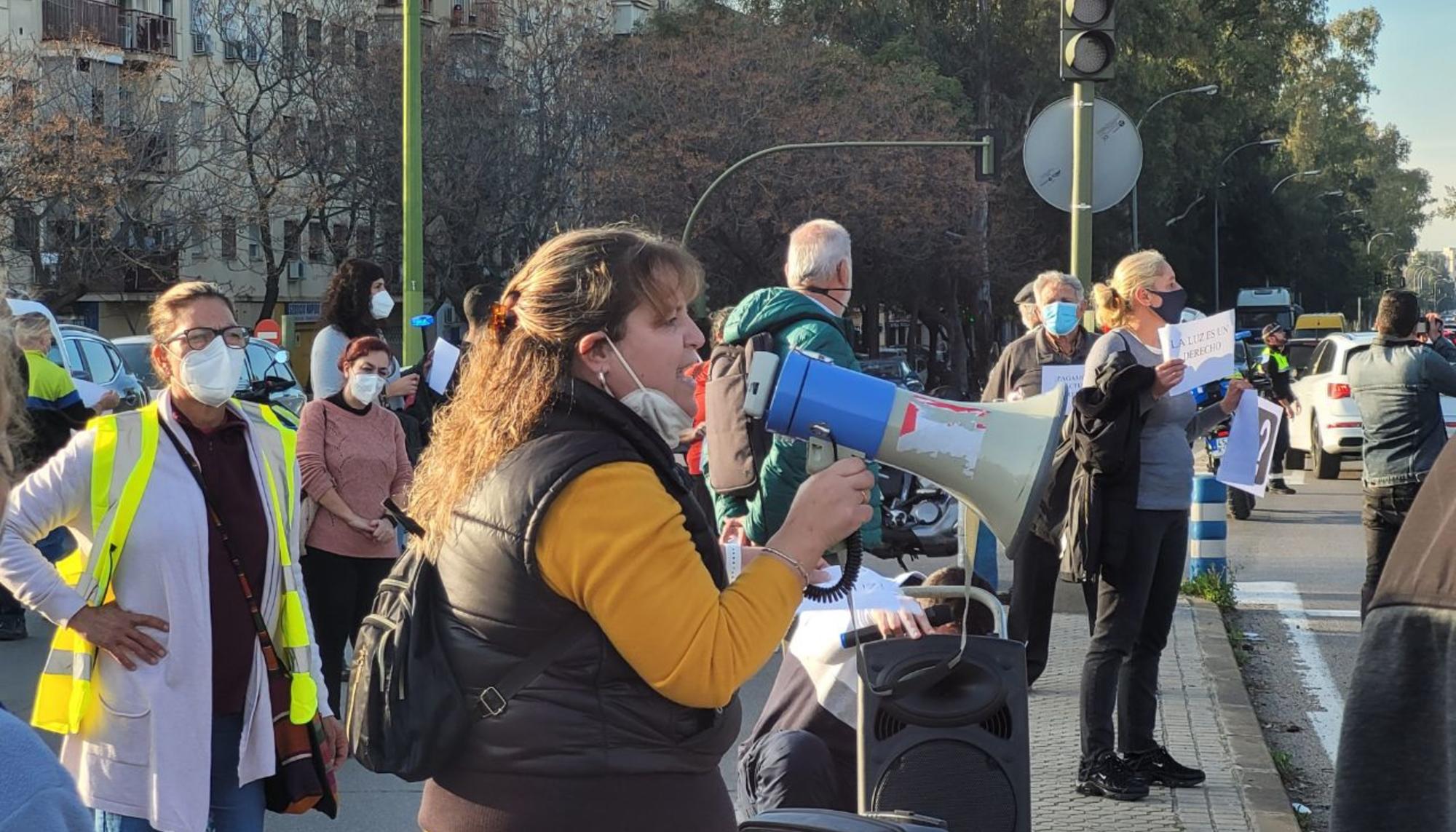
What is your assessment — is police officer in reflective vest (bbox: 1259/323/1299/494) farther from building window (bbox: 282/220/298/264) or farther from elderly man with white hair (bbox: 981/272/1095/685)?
building window (bbox: 282/220/298/264)

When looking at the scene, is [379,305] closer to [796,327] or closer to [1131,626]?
[796,327]

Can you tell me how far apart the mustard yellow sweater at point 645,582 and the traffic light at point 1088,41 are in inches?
255

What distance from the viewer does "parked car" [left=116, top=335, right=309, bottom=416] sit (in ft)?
48.9

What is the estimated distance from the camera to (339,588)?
23.4ft

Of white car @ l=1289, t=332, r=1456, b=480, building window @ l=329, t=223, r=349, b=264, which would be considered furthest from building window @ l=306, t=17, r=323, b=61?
white car @ l=1289, t=332, r=1456, b=480

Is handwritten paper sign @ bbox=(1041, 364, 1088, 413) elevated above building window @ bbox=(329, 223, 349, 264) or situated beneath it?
elevated above

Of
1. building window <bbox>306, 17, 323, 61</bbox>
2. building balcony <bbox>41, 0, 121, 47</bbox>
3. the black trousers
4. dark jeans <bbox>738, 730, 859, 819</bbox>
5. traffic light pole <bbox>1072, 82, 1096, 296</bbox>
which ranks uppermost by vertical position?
building balcony <bbox>41, 0, 121, 47</bbox>

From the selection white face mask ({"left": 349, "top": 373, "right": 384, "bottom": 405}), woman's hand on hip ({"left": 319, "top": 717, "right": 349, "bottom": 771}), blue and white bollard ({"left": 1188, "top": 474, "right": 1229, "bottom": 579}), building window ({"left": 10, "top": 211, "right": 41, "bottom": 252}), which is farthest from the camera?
building window ({"left": 10, "top": 211, "right": 41, "bottom": 252})

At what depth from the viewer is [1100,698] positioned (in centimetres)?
594

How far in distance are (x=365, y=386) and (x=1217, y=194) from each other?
52.2 meters

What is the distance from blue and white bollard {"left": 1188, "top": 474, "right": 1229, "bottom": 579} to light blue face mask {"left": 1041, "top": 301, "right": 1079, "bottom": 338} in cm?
324

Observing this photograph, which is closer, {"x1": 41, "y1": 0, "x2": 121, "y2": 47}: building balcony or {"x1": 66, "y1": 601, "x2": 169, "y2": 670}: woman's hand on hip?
{"x1": 66, "y1": 601, "x2": 169, "y2": 670}: woman's hand on hip

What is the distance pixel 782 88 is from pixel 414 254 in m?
21.5

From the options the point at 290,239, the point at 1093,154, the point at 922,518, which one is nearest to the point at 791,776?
the point at 1093,154
